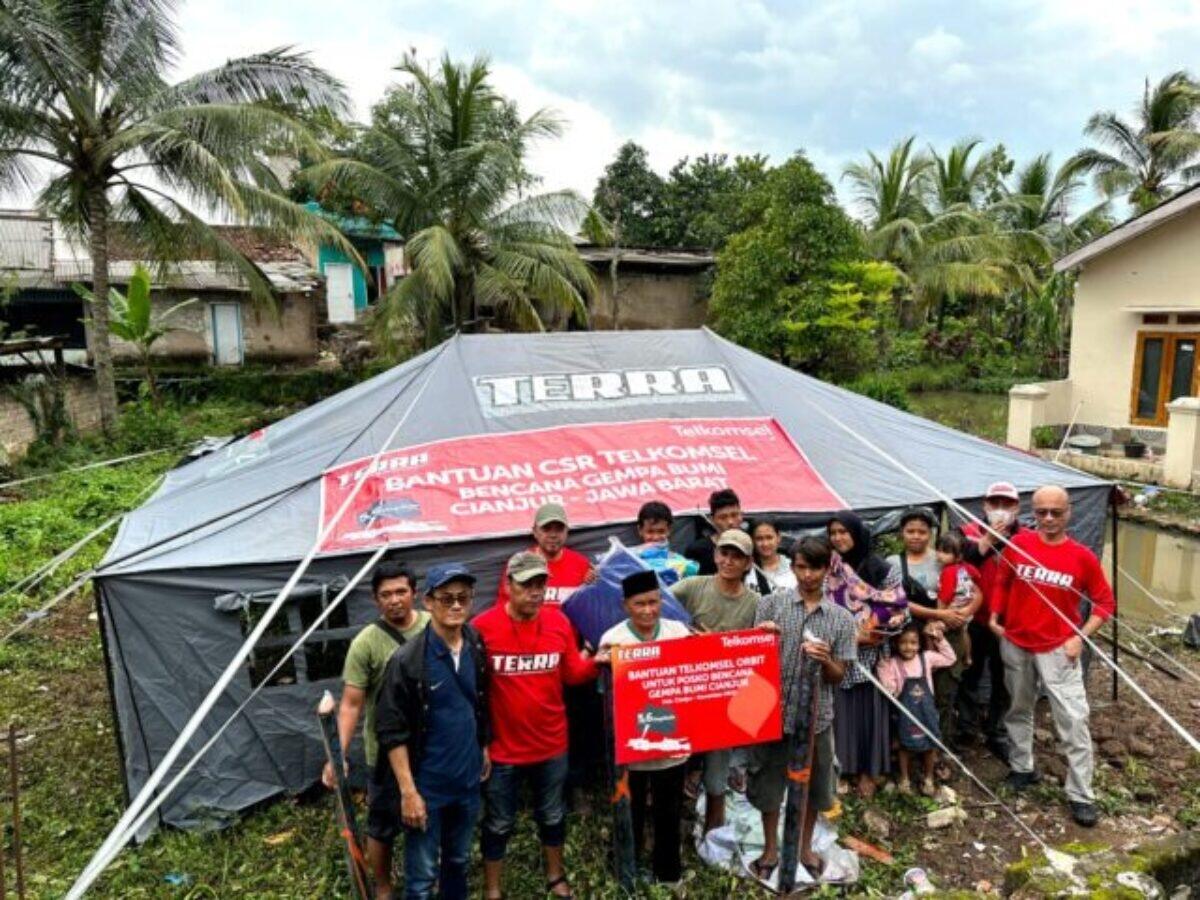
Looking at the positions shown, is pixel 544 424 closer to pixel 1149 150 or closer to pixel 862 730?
pixel 862 730

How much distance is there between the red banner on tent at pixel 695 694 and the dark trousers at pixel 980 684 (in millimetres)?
2015

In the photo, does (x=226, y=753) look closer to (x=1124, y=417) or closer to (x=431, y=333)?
(x=431, y=333)

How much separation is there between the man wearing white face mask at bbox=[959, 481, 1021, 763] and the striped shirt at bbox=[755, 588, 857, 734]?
1.54m

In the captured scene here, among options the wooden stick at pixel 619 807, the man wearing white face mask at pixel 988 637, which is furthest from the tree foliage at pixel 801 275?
the wooden stick at pixel 619 807

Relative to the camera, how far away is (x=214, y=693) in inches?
115

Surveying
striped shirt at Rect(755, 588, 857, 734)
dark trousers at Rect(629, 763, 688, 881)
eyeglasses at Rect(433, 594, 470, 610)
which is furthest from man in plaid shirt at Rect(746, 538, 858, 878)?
eyeglasses at Rect(433, 594, 470, 610)

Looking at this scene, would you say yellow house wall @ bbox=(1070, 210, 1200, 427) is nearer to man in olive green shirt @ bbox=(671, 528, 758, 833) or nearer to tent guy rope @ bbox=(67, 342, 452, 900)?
tent guy rope @ bbox=(67, 342, 452, 900)

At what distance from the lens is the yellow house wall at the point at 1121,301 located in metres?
12.8

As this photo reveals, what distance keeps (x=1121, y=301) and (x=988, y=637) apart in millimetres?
11551

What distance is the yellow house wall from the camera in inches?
502

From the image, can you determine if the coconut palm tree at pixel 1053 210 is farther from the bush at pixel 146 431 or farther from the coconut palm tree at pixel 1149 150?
the bush at pixel 146 431

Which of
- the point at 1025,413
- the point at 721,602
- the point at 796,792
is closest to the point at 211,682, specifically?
the point at 721,602

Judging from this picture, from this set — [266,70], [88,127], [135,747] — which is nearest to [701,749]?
[135,747]

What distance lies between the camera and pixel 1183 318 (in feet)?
42.3
